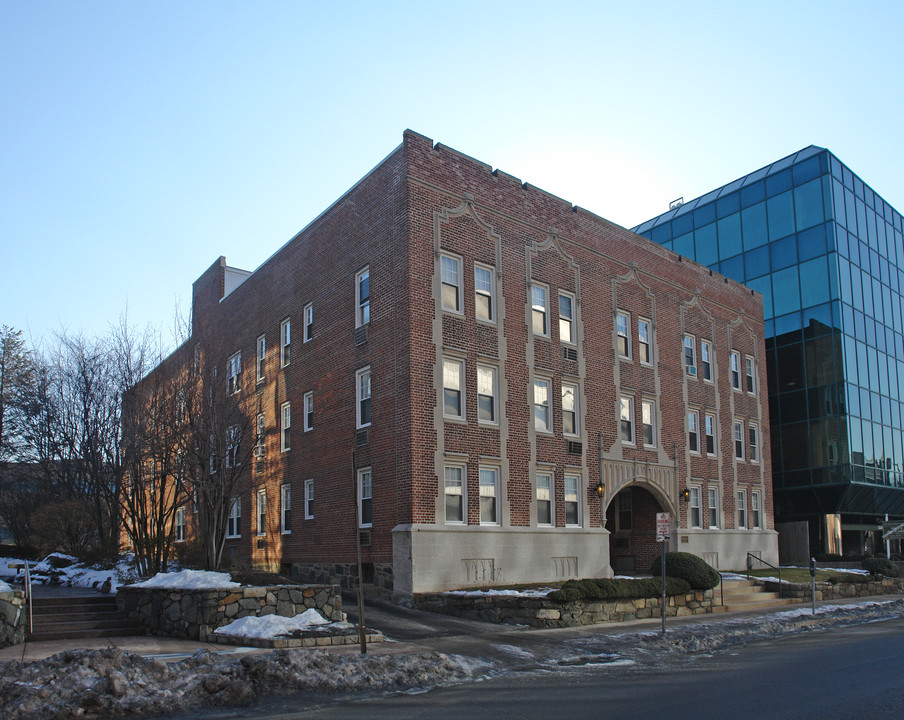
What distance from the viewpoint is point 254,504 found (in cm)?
3016

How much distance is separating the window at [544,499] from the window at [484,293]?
197 inches

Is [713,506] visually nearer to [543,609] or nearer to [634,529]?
[634,529]

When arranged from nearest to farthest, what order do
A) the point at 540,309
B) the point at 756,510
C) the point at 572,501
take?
the point at 572,501 → the point at 540,309 → the point at 756,510

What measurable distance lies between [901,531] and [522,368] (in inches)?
1072

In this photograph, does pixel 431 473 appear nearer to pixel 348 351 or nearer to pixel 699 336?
pixel 348 351

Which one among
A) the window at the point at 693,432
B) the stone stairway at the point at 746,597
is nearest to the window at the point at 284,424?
the stone stairway at the point at 746,597

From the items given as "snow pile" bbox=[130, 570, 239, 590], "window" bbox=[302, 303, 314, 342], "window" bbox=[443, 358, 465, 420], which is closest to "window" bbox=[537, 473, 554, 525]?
"window" bbox=[443, 358, 465, 420]

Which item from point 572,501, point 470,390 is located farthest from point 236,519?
point 572,501

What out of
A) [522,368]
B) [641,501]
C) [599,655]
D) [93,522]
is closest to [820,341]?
[641,501]

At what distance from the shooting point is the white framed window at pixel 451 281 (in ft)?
75.3

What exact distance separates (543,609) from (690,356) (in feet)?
56.2

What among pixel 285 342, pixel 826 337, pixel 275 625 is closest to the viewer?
pixel 275 625

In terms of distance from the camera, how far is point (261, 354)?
3103 centimetres

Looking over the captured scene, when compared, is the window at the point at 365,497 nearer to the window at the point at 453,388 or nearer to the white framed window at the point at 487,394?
the window at the point at 453,388
